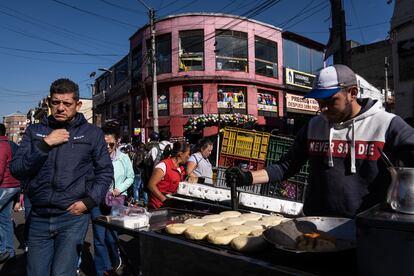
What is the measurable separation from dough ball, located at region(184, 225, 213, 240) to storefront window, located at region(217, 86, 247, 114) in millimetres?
19049

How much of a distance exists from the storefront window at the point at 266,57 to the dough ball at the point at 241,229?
21.3 meters

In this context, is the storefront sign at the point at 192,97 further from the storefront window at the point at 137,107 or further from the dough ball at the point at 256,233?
the dough ball at the point at 256,233

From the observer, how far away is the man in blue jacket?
2.54 metres

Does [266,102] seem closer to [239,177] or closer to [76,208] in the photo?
[239,177]

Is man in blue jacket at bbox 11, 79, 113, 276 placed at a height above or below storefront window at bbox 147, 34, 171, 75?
below

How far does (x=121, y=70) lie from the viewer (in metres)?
30.6

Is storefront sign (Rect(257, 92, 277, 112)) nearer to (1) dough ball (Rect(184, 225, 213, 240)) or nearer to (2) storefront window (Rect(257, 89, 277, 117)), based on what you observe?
(2) storefront window (Rect(257, 89, 277, 117))

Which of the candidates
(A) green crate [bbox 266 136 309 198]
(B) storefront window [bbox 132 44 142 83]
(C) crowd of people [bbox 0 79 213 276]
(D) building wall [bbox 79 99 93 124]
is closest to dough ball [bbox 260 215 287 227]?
(C) crowd of people [bbox 0 79 213 276]

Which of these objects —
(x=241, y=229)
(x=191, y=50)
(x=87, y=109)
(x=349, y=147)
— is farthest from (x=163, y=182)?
(x=87, y=109)

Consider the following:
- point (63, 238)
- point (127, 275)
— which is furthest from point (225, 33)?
point (63, 238)

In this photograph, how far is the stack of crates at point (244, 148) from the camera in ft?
30.0

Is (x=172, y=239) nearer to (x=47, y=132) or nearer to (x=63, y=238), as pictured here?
(x=63, y=238)

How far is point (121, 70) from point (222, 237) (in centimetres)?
3035

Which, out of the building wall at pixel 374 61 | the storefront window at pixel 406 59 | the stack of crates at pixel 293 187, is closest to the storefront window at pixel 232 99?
the storefront window at pixel 406 59
